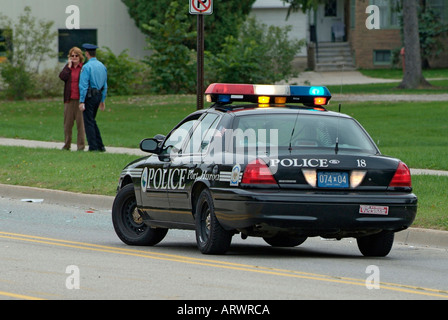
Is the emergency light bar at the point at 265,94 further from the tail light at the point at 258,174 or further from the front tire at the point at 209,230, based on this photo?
the tail light at the point at 258,174

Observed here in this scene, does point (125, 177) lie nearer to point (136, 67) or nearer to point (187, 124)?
point (187, 124)

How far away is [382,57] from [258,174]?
157 feet

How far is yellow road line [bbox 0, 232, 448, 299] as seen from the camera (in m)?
8.43

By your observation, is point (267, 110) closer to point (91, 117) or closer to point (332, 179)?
point (332, 179)

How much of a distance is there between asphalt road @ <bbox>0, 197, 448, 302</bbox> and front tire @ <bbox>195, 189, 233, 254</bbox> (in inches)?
4.8

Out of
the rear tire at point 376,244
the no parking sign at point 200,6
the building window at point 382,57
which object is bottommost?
the rear tire at point 376,244

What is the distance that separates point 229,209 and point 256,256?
2.76ft

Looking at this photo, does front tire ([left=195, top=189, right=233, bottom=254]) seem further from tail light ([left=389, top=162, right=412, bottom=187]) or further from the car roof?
tail light ([left=389, top=162, right=412, bottom=187])

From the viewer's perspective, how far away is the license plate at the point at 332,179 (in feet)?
Answer: 32.4

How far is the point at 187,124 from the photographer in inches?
455

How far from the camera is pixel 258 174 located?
980 centimetres

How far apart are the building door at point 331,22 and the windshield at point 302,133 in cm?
4696

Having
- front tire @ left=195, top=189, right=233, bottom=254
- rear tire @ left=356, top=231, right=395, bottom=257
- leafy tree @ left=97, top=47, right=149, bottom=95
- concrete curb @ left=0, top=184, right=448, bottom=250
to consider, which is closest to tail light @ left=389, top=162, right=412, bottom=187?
rear tire @ left=356, top=231, right=395, bottom=257

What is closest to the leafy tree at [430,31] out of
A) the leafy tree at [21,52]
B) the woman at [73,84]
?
the leafy tree at [21,52]
